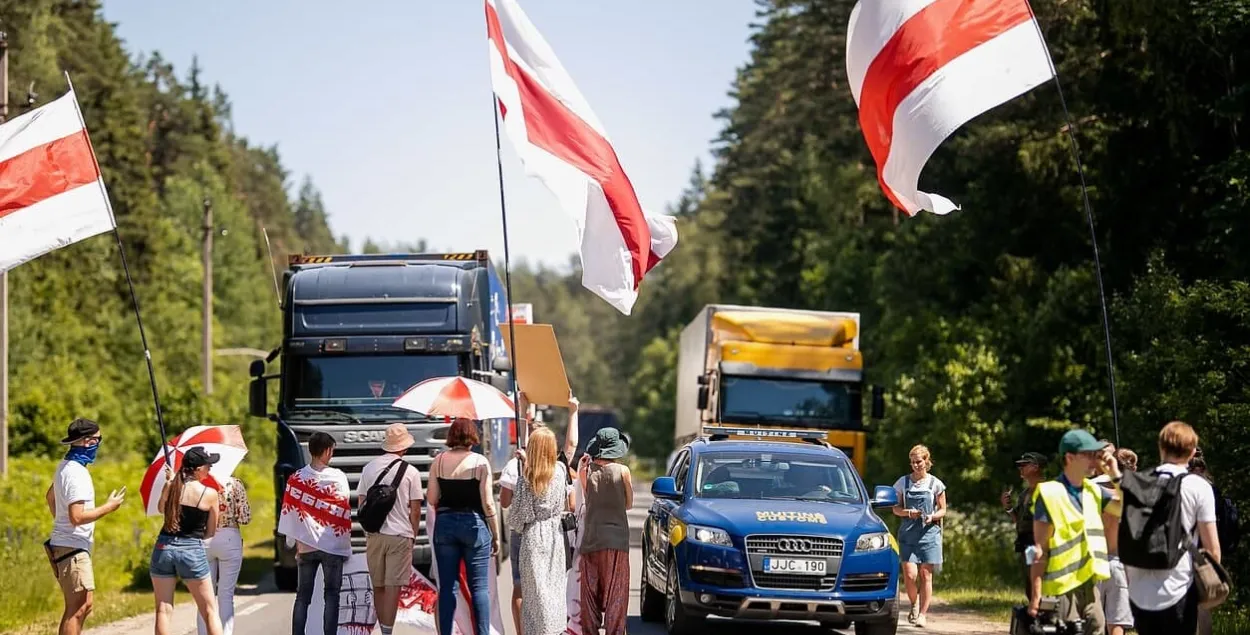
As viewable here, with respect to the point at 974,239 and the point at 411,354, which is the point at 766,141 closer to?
the point at 974,239

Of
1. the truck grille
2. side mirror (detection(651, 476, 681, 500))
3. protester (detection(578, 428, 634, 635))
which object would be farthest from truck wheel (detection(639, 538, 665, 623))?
the truck grille

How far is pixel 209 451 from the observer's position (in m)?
12.9

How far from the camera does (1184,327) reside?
801 inches

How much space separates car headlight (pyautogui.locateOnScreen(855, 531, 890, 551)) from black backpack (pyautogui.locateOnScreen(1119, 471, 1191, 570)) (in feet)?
16.8

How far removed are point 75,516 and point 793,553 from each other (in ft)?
19.1

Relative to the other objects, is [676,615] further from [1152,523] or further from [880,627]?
[1152,523]

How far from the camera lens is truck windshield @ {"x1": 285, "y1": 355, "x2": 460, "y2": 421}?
20.2 meters

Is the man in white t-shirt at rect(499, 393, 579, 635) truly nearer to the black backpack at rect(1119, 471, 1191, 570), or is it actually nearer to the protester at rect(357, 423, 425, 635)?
the protester at rect(357, 423, 425, 635)

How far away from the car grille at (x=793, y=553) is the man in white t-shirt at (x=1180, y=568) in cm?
511

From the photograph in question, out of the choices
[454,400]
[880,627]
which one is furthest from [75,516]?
[880,627]

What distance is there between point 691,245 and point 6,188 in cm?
10341

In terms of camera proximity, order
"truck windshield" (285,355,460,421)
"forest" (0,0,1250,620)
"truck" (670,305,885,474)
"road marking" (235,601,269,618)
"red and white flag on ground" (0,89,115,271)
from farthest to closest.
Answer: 1. "truck" (670,305,885,474)
2. "forest" (0,0,1250,620)
3. "truck windshield" (285,355,460,421)
4. "road marking" (235,601,269,618)
5. "red and white flag on ground" (0,89,115,271)

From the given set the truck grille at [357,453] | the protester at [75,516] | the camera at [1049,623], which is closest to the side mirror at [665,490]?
the protester at [75,516]

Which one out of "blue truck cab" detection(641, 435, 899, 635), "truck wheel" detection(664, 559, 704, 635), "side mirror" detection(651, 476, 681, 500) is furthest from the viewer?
"side mirror" detection(651, 476, 681, 500)
